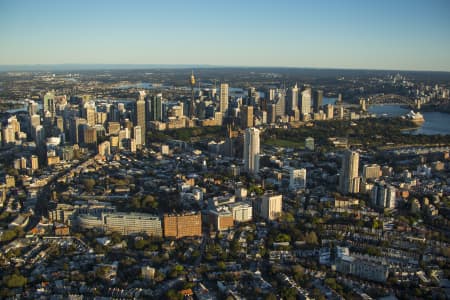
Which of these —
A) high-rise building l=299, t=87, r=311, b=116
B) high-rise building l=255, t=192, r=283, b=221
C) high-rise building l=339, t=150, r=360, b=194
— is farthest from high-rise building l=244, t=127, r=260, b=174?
high-rise building l=299, t=87, r=311, b=116

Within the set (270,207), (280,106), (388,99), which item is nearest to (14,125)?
(270,207)

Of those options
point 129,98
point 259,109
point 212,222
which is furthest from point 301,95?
point 212,222

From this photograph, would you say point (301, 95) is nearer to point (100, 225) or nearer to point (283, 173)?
point (283, 173)

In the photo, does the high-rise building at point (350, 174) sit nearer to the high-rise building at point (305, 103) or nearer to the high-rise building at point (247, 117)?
the high-rise building at point (247, 117)

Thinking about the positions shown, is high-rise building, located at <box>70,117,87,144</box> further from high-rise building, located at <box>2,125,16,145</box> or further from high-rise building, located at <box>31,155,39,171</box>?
high-rise building, located at <box>31,155,39,171</box>

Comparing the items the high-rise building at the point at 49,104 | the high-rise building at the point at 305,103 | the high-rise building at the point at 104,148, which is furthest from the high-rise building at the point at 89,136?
the high-rise building at the point at 305,103

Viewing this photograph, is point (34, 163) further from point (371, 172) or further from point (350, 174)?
point (371, 172)

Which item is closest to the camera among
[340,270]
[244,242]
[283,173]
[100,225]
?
[340,270]
